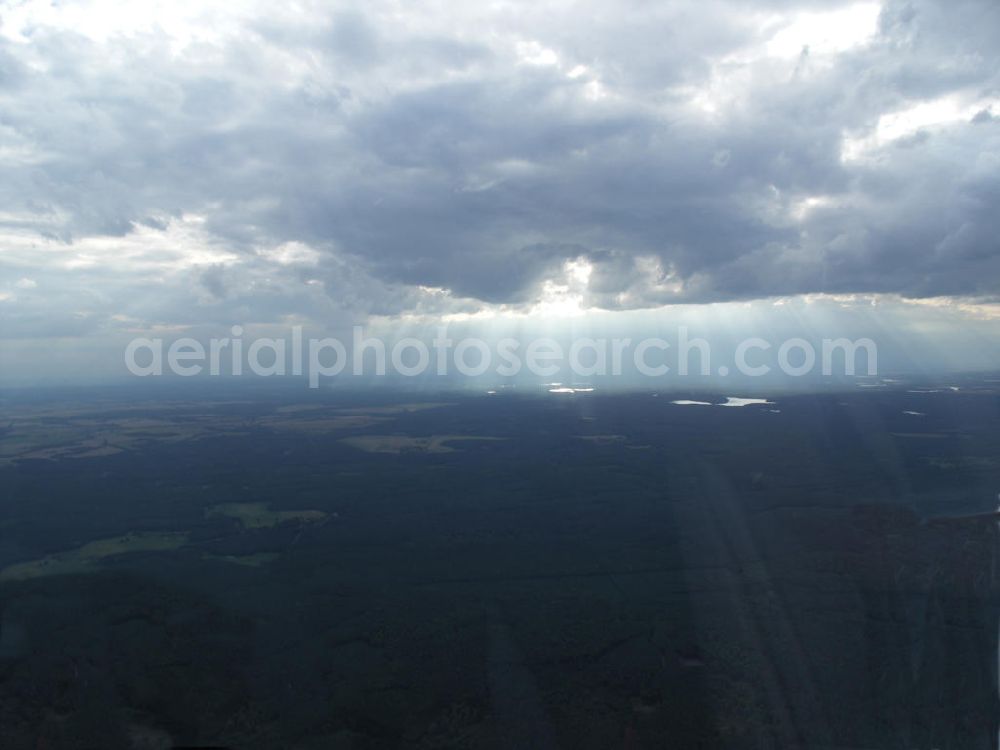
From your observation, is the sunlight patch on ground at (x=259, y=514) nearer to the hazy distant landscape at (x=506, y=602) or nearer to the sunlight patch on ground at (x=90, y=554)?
the hazy distant landscape at (x=506, y=602)

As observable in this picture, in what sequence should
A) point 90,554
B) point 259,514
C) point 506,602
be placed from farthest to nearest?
point 259,514 < point 90,554 < point 506,602

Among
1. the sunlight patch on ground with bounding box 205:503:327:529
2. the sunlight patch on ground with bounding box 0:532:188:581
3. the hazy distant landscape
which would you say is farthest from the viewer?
the sunlight patch on ground with bounding box 205:503:327:529

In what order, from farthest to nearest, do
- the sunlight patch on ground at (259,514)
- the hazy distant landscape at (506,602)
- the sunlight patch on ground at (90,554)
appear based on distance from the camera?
the sunlight patch on ground at (259,514)
the sunlight patch on ground at (90,554)
the hazy distant landscape at (506,602)

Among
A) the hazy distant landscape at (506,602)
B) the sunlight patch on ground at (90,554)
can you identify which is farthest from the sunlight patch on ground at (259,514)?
the sunlight patch on ground at (90,554)

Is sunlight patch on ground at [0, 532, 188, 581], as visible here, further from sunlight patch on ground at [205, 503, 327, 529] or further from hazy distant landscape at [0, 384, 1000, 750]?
sunlight patch on ground at [205, 503, 327, 529]

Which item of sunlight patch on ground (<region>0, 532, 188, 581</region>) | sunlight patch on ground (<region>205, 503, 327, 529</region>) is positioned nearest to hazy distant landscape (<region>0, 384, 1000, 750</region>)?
sunlight patch on ground (<region>0, 532, 188, 581</region>)

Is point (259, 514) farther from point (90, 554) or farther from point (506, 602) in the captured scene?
point (506, 602)

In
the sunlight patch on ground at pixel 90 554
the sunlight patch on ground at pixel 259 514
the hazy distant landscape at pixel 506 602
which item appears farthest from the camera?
the sunlight patch on ground at pixel 259 514

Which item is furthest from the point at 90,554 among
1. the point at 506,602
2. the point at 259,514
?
the point at 506,602
